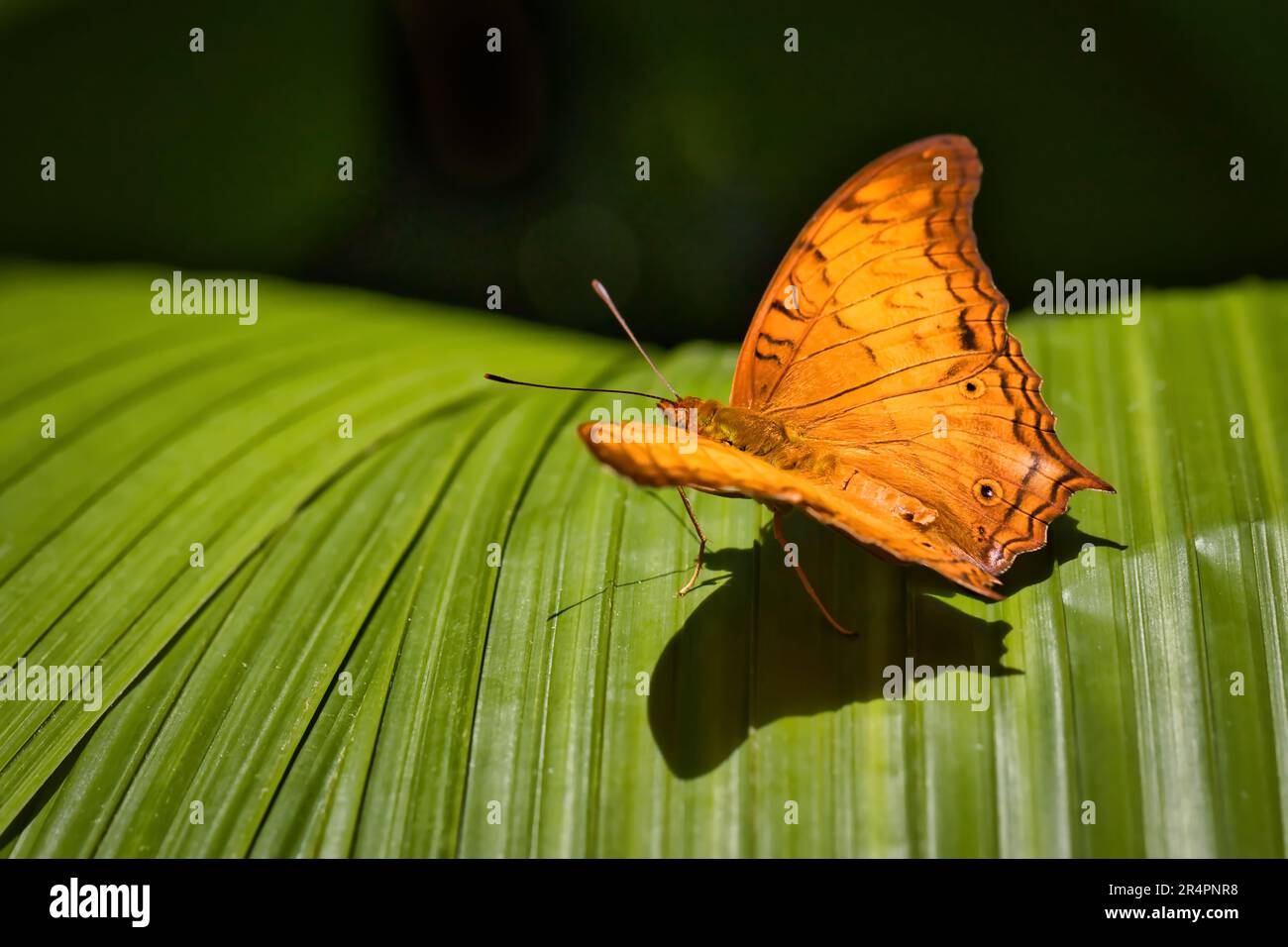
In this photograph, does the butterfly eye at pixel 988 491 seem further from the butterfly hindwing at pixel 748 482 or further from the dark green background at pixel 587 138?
the dark green background at pixel 587 138

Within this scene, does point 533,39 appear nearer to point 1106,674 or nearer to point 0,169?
point 0,169

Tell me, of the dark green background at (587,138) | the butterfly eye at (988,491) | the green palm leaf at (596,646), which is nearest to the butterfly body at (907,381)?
the butterfly eye at (988,491)

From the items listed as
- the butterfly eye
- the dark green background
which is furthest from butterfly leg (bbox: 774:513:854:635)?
the dark green background

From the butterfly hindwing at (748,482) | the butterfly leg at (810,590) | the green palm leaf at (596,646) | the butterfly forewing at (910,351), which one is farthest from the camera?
the butterfly forewing at (910,351)

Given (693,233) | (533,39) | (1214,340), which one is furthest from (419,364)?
(1214,340)

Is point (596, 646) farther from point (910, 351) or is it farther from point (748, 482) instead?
point (910, 351)

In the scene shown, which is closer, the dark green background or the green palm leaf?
the green palm leaf

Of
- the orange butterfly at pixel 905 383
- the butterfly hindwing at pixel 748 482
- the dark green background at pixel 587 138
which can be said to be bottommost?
the butterfly hindwing at pixel 748 482

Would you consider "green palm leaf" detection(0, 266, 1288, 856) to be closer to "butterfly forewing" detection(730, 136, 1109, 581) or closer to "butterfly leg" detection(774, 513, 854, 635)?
"butterfly leg" detection(774, 513, 854, 635)
